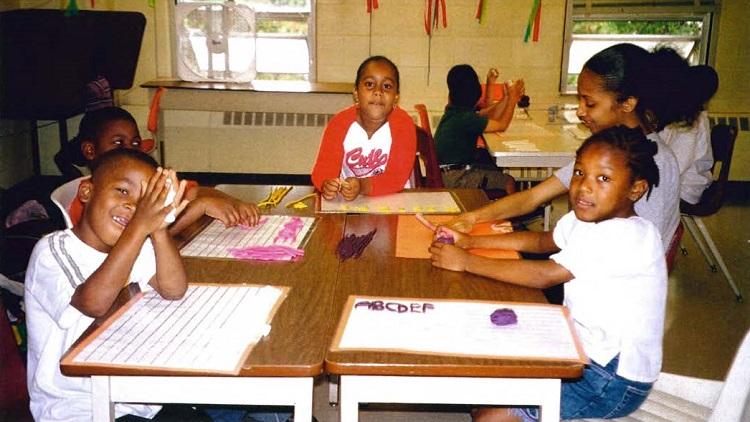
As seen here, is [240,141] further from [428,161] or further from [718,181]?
[718,181]

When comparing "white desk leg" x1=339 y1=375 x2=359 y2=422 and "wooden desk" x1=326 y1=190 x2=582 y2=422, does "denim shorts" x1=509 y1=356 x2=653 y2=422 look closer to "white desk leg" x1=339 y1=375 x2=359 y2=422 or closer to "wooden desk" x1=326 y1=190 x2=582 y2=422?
"wooden desk" x1=326 y1=190 x2=582 y2=422

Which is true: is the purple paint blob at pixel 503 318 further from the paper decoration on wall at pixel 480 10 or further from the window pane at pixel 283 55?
the window pane at pixel 283 55

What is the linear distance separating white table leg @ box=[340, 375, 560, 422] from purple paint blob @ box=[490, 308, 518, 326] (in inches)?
5.5

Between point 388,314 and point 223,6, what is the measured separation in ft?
14.6

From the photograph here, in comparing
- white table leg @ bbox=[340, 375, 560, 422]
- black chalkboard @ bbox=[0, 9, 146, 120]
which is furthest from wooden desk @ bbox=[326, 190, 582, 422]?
black chalkboard @ bbox=[0, 9, 146, 120]

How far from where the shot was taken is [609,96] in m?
1.96

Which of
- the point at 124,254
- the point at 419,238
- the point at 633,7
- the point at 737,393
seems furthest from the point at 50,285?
the point at 633,7

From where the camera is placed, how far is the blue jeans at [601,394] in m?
1.46

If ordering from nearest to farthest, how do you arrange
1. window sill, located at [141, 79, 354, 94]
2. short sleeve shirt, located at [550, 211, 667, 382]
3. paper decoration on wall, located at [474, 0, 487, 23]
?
short sleeve shirt, located at [550, 211, 667, 382] < window sill, located at [141, 79, 354, 94] < paper decoration on wall, located at [474, 0, 487, 23]

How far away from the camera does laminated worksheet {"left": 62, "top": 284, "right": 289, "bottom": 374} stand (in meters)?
1.16

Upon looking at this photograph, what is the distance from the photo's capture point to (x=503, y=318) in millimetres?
1340

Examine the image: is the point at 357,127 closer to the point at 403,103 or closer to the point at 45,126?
the point at 403,103

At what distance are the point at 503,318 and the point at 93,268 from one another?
83 cm

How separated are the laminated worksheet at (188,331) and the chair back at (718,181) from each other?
2934 millimetres
